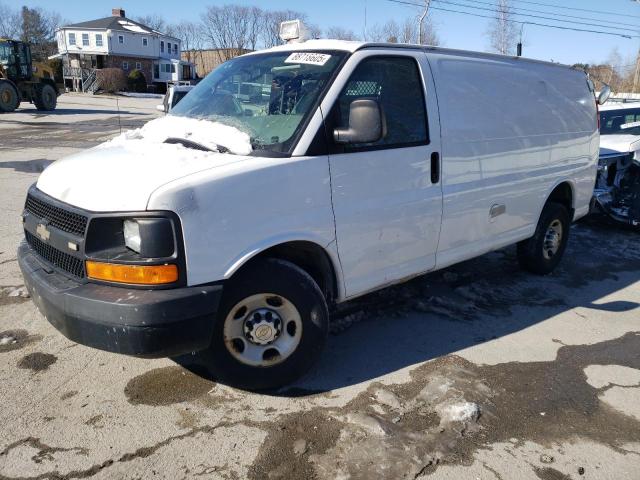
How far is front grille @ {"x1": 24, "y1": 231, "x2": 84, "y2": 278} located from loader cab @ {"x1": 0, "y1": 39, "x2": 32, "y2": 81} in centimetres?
2745

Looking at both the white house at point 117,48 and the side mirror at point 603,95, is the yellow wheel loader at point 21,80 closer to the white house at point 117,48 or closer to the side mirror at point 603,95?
the side mirror at point 603,95

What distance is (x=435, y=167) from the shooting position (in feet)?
13.0

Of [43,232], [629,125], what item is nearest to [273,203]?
[43,232]

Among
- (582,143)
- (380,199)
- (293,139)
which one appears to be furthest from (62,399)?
(582,143)

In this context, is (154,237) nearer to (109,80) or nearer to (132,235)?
(132,235)

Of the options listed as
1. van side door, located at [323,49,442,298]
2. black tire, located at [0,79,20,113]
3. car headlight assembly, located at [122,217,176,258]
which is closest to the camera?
car headlight assembly, located at [122,217,176,258]

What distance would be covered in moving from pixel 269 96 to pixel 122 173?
3.67ft

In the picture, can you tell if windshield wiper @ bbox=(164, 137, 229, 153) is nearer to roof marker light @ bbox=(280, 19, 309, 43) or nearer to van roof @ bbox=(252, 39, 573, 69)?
van roof @ bbox=(252, 39, 573, 69)

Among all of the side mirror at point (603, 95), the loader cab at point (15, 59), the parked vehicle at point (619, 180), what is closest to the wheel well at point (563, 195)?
the side mirror at point (603, 95)

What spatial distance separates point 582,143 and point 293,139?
388 cm

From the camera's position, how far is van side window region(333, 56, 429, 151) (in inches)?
137

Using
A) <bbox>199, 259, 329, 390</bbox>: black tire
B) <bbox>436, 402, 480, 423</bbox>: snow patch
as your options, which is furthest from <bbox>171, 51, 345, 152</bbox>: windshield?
<bbox>436, 402, 480, 423</bbox>: snow patch

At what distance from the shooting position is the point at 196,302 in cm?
283

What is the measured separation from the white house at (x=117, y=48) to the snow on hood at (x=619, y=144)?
60797 millimetres
